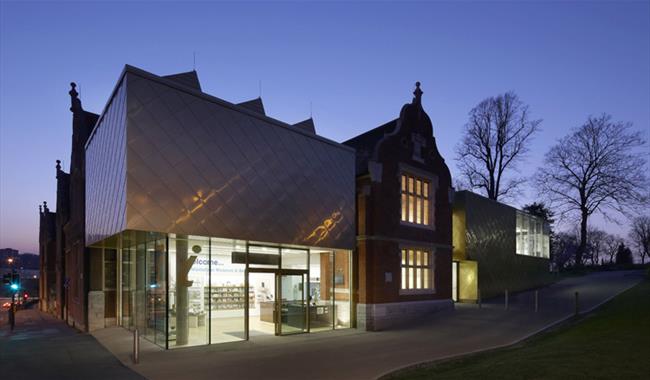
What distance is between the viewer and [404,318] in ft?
68.3

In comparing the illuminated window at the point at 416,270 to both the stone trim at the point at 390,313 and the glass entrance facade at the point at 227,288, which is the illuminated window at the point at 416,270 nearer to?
the stone trim at the point at 390,313

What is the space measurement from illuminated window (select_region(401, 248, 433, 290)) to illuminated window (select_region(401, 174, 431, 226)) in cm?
146

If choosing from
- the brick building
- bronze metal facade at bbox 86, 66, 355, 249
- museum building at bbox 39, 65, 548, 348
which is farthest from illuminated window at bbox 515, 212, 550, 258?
the brick building

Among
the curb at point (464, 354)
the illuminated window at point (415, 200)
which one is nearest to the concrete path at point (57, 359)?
the curb at point (464, 354)

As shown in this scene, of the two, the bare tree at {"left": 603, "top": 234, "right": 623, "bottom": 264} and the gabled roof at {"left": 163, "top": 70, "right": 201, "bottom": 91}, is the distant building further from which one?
the bare tree at {"left": 603, "top": 234, "right": 623, "bottom": 264}

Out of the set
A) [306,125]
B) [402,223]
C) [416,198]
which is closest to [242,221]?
[306,125]

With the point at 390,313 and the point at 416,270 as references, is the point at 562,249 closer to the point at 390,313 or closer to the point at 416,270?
the point at 416,270

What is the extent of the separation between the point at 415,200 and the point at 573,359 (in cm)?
1277

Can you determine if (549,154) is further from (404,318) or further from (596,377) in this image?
(596,377)

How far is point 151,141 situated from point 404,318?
13.2 m

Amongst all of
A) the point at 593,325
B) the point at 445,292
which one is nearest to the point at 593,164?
the point at 445,292

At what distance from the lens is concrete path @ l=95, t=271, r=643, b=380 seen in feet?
38.3

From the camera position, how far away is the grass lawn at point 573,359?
30.3ft

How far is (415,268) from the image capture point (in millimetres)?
22344
